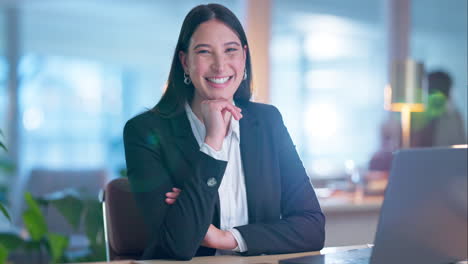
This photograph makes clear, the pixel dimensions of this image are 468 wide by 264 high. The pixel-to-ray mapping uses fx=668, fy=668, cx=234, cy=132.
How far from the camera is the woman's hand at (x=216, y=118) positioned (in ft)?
5.73

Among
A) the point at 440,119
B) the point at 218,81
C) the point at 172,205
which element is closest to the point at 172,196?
the point at 172,205

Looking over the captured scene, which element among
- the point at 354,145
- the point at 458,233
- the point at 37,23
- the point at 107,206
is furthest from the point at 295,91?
the point at 458,233

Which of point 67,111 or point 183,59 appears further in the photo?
point 67,111

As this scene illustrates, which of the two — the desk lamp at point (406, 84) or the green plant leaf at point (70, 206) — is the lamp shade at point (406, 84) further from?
the green plant leaf at point (70, 206)

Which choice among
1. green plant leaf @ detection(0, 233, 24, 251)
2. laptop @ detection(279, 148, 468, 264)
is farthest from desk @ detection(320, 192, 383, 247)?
laptop @ detection(279, 148, 468, 264)

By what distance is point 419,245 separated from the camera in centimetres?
130

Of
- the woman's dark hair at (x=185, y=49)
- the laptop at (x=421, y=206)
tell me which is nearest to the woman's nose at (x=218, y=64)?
the woman's dark hair at (x=185, y=49)

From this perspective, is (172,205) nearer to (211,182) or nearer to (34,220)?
(211,182)

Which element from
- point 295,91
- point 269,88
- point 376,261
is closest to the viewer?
point 376,261

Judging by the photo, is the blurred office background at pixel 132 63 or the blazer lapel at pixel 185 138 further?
the blurred office background at pixel 132 63

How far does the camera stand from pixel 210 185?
1.69 m

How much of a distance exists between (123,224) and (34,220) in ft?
4.93

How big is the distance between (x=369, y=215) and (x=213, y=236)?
2977mm

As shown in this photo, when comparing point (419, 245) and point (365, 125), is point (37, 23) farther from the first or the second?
point (419, 245)
